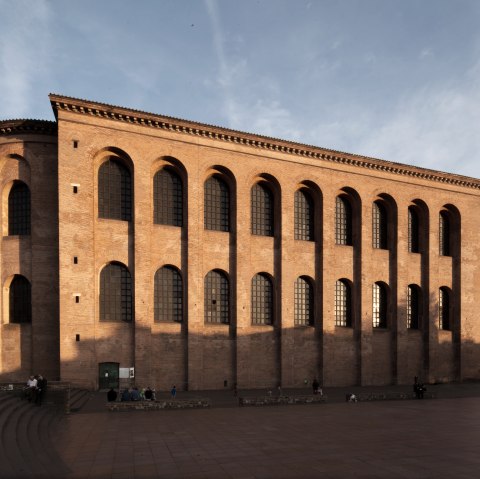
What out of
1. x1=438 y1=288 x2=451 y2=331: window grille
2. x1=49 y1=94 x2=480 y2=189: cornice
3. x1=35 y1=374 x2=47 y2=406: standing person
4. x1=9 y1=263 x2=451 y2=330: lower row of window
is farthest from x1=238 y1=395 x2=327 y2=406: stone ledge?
x1=438 y1=288 x2=451 y2=331: window grille

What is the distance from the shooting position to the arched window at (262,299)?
87.4 ft

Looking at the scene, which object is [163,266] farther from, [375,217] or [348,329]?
[375,217]

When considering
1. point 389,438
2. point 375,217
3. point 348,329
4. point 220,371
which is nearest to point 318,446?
point 389,438

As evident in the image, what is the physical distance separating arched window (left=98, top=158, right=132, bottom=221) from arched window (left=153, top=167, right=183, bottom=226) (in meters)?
1.54

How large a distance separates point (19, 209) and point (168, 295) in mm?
9446

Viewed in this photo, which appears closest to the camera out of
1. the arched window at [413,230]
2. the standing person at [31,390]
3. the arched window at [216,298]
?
the standing person at [31,390]

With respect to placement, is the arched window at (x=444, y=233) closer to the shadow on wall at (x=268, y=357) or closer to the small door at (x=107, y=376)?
the shadow on wall at (x=268, y=357)

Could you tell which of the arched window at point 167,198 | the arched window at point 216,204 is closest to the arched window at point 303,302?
the arched window at point 216,204

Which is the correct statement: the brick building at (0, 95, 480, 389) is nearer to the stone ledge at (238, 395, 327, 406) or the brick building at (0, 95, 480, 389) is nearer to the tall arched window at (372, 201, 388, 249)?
the tall arched window at (372, 201, 388, 249)

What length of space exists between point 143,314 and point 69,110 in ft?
37.5

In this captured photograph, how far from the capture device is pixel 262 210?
2767 centimetres

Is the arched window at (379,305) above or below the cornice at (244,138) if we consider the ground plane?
below

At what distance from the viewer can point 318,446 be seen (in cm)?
1223

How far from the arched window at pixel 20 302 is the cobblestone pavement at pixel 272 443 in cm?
707
